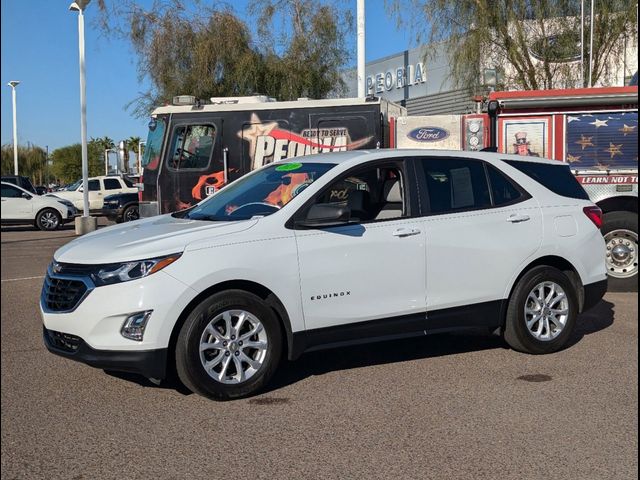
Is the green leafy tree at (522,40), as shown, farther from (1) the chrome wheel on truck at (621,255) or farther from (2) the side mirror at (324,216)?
(2) the side mirror at (324,216)

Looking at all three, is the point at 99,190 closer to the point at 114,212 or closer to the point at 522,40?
the point at 114,212

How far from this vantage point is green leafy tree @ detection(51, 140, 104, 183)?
6873cm

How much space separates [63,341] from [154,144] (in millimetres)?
6000

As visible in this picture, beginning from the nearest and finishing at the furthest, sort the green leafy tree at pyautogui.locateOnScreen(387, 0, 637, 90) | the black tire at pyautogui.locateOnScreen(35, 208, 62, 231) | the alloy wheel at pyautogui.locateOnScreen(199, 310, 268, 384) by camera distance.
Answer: the alloy wheel at pyautogui.locateOnScreen(199, 310, 268, 384) → the green leafy tree at pyautogui.locateOnScreen(387, 0, 637, 90) → the black tire at pyautogui.locateOnScreen(35, 208, 62, 231)

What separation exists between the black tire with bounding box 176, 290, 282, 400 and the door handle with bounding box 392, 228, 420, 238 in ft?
3.92

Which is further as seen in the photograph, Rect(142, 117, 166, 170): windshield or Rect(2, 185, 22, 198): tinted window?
Rect(2, 185, 22, 198): tinted window

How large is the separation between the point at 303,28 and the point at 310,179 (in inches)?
730

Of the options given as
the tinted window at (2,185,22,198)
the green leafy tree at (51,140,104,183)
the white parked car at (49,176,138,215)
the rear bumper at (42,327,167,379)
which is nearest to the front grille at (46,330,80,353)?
the rear bumper at (42,327,167,379)

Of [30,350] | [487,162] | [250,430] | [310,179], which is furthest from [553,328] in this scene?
[30,350]

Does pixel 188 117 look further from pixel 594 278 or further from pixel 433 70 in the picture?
pixel 433 70

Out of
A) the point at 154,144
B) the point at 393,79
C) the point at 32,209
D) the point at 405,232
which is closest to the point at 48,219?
the point at 32,209

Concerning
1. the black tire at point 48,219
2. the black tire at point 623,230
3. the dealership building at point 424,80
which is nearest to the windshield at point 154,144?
the dealership building at point 424,80

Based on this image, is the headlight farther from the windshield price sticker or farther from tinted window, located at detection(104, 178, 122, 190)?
tinted window, located at detection(104, 178, 122, 190)

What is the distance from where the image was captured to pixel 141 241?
5.23m
